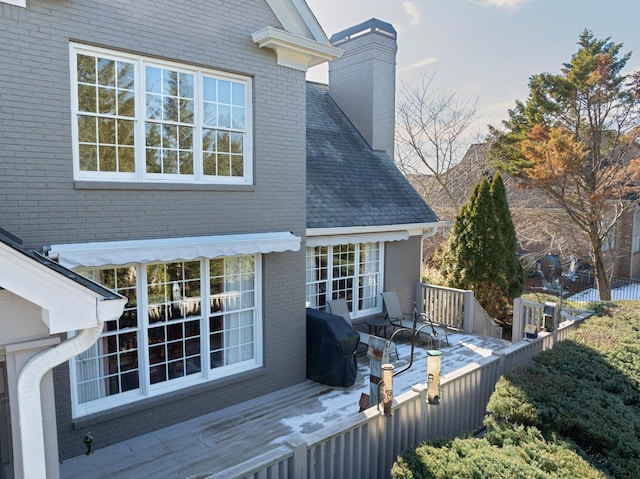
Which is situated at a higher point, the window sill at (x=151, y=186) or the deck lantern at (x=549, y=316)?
the window sill at (x=151, y=186)

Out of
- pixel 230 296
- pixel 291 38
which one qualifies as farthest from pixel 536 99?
pixel 230 296

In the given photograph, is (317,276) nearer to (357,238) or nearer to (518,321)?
(357,238)

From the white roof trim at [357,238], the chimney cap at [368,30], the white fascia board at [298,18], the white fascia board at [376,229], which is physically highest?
the chimney cap at [368,30]

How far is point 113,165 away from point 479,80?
22.2 metres

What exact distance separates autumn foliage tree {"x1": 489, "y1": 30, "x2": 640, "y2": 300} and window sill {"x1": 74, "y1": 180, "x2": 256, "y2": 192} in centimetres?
1349

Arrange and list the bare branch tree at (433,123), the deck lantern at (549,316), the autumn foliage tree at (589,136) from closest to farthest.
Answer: the deck lantern at (549,316), the autumn foliage tree at (589,136), the bare branch tree at (433,123)

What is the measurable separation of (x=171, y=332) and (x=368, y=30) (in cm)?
1142

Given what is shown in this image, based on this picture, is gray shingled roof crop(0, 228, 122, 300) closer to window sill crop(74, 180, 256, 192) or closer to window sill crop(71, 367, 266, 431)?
window sill crop(74, 180, 256, 192)

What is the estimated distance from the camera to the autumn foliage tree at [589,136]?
16.4 metres

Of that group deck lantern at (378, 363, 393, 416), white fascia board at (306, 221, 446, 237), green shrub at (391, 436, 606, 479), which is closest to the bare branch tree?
white fascia board at (306, 221, 446, 237)

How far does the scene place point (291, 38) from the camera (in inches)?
313

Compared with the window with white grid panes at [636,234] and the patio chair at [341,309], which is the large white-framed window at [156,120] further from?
the window with white grid panes at [636,234]

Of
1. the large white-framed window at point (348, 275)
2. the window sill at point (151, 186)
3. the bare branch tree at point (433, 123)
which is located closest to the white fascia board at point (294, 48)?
the window sill at point (151, 186)

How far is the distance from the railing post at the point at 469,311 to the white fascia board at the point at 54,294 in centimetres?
1024
